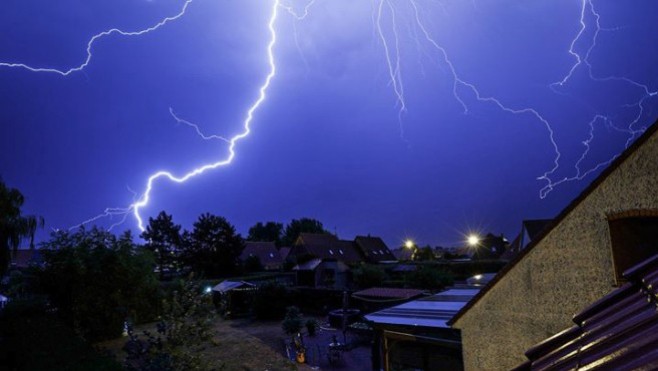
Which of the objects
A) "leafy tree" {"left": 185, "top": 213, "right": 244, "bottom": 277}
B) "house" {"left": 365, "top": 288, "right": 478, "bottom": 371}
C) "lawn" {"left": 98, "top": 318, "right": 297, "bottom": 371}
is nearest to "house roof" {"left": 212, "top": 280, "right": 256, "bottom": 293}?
"lawn" {"left": 98, "top": 318, "right": 297, "bottom": 371}

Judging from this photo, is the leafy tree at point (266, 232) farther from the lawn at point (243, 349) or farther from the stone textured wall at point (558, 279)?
the stone textured wall at point (558, 279)

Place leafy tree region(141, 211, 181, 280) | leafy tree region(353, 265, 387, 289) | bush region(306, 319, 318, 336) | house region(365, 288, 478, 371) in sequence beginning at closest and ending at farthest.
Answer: house region(365, 288, 478, 371)
bush region(306, 319, 318, 336)
leafy tree region(353, 265, 387, 289)
leafy tree region(141, 211, 181, 280)

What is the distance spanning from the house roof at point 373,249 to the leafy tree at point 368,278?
20092 mm

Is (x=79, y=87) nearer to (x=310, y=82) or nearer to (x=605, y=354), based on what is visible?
(x=310, y=82)

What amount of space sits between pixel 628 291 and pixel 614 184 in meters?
3.75

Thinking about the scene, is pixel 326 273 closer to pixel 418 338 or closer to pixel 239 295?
pixel 239 295

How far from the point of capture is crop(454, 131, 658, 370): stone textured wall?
14.0ft

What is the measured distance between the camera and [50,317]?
18141 mm

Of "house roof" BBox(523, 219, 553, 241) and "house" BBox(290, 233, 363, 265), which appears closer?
"house roof" BBox(523, 219, 553, 241)

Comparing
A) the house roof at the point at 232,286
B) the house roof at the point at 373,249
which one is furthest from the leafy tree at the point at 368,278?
the house roof at the point at 373,249

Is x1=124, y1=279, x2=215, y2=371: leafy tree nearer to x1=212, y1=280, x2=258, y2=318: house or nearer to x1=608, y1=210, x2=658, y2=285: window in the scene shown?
x1=608, y1=210, x2=658, y2=285: window

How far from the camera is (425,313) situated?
8461mm

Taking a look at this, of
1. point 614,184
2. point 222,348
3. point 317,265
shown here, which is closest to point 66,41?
point 317,265

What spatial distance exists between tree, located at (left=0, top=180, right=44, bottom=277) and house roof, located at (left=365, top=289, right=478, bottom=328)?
712 inches
